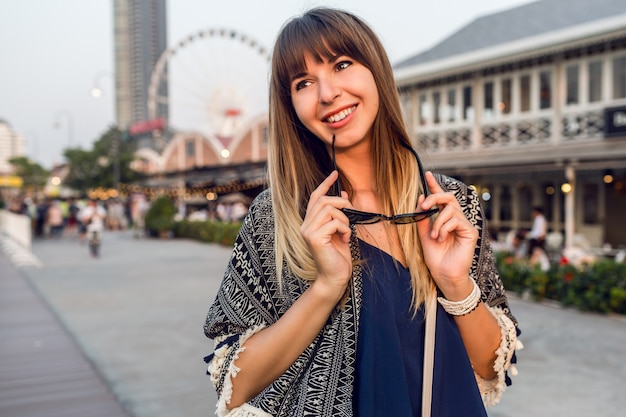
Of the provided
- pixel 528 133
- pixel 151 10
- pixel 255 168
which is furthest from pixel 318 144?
pixel 151 10

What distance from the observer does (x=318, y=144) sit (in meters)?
1.42

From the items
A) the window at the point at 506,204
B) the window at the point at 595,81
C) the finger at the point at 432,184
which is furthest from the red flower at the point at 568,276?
the window at the point at 506,204

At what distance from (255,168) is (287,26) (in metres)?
23.9

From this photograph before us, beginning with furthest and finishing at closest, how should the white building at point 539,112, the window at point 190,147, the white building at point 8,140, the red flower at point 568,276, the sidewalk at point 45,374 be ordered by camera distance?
the white building at point 8,140, the window at point 190,147, the white building at point 539,112, the red flower at point 568,276, the sidewalk at point 45,374

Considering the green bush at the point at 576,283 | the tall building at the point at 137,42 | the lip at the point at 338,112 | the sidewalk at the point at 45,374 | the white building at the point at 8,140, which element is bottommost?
the sidewalk at the point at 45,374

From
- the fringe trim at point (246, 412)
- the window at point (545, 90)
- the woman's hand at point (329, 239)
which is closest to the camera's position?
the woman's hand at point (329, 239)

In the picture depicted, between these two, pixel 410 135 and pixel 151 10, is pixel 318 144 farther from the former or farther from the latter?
pixel 151 10

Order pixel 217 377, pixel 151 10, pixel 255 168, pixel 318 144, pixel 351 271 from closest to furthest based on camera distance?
pixel 351 271
pixel 217 377
pixel 318 144
pixel 255 168
pixel 151 10

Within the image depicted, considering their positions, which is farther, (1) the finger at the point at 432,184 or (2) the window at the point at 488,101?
(2) the window at the point at 488,101

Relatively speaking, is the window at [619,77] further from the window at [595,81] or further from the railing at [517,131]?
the railing at [517,131]

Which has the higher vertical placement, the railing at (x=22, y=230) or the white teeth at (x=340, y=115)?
the white teeth at (x=340, y=115)

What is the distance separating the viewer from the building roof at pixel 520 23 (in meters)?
13.6

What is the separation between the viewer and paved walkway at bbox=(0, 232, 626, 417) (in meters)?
4.20

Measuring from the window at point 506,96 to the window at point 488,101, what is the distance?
0.33m
